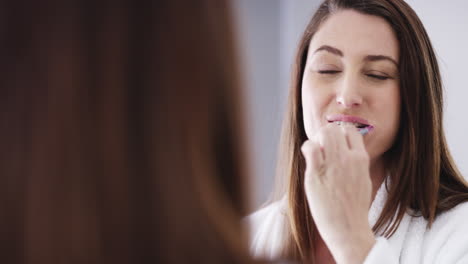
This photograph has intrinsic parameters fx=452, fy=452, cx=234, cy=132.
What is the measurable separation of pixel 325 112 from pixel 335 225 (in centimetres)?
27

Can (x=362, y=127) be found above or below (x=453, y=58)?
below

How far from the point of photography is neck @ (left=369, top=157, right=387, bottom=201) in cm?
88

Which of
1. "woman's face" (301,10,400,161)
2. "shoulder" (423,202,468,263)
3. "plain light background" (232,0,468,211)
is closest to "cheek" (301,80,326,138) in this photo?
"woman's face" (301,10,400,161)

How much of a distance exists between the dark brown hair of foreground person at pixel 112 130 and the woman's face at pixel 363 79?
1.84 ft

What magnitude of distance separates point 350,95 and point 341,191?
222 mm

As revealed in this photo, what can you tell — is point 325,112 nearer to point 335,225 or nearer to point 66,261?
point 335,225

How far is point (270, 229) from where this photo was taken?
993mm

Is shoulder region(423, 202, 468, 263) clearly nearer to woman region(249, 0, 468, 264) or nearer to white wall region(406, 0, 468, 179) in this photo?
woman region(249, 0, 468, 264)

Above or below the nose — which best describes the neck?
below

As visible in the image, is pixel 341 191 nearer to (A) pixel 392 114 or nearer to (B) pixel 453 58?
(A) pixel 392 114

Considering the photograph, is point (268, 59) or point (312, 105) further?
point (268, 59)

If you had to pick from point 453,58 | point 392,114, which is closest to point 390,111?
point 392,114

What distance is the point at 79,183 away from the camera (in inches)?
10.0

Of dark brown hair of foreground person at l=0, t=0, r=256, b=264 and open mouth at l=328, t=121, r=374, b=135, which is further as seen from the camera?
open mouth at l=328, t=121, r=374, b=135
